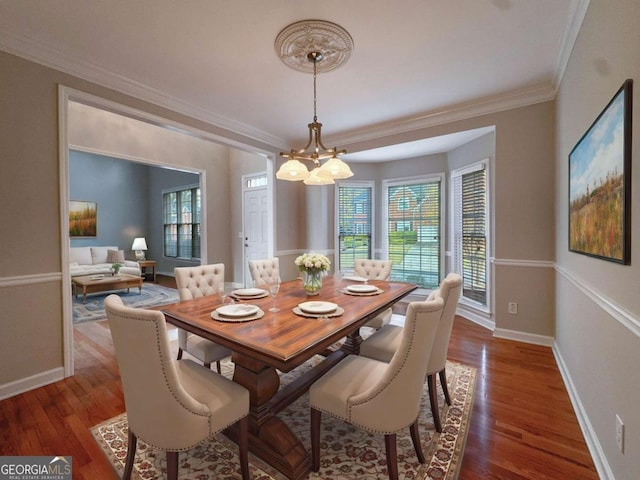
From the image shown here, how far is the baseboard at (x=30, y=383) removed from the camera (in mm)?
2217

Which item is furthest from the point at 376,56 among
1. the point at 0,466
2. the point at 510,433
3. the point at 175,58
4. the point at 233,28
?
the point at 0,466

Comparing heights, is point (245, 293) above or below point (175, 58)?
below

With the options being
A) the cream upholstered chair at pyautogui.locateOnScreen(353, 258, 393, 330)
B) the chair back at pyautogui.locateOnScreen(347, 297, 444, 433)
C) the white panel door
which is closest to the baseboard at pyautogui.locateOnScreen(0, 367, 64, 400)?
the chair back at pyautogui.locateOnScreen(347, 297, 444, 433)

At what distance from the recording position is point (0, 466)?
1504 millimetres

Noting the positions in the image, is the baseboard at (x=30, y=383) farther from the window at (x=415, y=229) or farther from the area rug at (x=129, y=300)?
the window at (x=415, y=229)

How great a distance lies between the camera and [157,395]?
120 cm

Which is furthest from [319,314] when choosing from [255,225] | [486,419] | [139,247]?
[139,247]

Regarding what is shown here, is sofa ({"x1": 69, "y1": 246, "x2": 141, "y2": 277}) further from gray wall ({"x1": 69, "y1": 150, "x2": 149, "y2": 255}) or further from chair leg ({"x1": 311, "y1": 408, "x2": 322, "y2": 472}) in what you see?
chair leg ({"x1": 311, "y1": 408, "x2": 322, "y2": 472})

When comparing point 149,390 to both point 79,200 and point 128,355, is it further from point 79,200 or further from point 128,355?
point 79,200

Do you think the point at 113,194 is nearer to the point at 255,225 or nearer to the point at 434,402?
the point at 255,225

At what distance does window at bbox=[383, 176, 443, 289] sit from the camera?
4738mm

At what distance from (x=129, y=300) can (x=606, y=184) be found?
6.52 m

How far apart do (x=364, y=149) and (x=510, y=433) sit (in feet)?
12.0

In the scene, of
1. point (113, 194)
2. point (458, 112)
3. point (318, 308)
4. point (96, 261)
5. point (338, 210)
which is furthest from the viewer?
point (113, 194)
